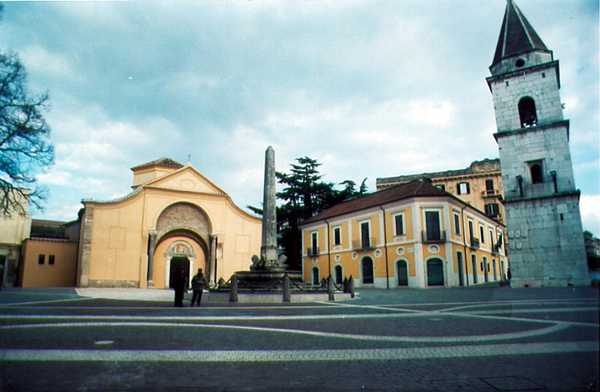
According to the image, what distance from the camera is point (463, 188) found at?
4769 cm

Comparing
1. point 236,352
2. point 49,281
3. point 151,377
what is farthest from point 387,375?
point 49,281

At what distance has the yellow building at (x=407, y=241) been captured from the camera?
2883cm

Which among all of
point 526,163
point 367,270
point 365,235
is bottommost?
point 367,270

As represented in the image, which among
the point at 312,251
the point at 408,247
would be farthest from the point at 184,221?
the point at 408,247

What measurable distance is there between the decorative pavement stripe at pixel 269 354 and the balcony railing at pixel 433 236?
994 inches

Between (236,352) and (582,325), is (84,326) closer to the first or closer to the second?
(236,352)

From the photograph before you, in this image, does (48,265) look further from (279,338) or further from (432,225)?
(279,338)

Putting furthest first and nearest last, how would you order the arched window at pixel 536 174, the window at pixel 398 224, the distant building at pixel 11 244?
the distant building at pixel 11 244
the window at pixel 398 224
the arched window at pixel 536 174

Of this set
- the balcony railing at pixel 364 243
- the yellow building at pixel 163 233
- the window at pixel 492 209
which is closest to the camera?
the yellow building at pixel 163 233

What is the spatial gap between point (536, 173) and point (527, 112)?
362 centimetres

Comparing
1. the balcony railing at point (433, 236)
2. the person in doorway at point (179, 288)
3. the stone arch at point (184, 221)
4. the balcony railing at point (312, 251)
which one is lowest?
the person in doorway at point (179, 288)

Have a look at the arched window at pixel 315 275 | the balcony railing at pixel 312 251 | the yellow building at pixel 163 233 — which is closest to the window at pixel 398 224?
the balcony railing at pixel 312 251

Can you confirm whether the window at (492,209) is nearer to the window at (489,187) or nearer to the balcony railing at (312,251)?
the window at (489,187)

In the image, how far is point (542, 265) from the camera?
19.1m
